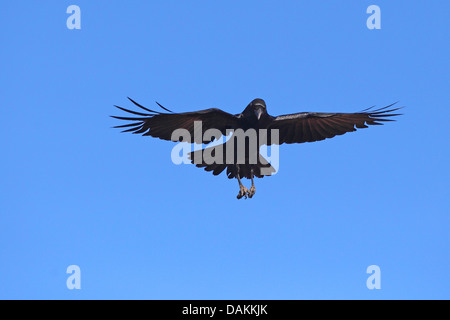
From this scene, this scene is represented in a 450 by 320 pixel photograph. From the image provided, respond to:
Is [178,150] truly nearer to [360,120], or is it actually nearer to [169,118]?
[169,118]

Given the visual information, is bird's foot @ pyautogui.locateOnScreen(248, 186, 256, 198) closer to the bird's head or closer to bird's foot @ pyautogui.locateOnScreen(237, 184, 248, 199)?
bird's foot @ pyautogui.locateOnScreen(237, 184, 248, 199)

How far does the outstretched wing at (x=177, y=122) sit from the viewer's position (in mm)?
13844

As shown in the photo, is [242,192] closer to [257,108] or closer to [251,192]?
[251,192]

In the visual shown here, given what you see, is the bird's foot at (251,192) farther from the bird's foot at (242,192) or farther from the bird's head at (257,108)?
the bird's head at (257,108)

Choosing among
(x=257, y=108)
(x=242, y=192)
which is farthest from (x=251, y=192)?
(x=257, y=108)

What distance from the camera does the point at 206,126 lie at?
47.6ft

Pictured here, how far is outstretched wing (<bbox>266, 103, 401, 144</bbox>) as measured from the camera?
14938 mm

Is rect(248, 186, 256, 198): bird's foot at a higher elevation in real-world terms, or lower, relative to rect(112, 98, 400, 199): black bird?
lower

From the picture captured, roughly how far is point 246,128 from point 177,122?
140 centimetres

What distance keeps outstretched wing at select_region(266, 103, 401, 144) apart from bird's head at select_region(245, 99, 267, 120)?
729 mm

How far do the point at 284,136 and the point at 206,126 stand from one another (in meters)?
1.75

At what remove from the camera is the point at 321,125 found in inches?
600
